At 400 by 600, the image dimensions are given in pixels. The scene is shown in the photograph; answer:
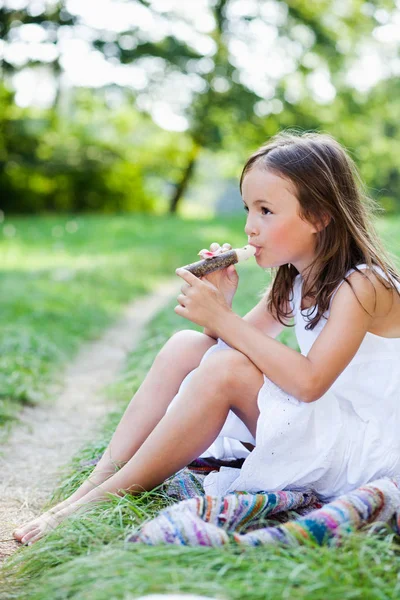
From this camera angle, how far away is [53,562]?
6.13 feet

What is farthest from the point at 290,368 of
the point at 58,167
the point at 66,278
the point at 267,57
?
the point at 267,57

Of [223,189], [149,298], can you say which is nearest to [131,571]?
[149,298]

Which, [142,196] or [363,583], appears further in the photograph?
[142,196]

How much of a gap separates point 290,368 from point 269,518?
0.44m

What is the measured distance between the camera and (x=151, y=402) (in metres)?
2.38

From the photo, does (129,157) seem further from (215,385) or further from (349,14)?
(215,385)

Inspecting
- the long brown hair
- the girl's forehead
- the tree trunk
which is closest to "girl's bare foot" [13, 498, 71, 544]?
the long brown hair

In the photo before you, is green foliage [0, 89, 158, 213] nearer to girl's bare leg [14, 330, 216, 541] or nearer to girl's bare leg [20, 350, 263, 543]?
girl's bare leg [14, 330, 216, 541]

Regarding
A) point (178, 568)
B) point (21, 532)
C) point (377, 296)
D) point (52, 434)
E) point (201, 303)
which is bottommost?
point (52, 434)

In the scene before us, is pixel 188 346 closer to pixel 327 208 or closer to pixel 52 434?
pixel 327 208

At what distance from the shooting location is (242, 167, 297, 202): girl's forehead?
224cm

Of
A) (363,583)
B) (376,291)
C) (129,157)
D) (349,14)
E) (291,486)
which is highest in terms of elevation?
(349,14)

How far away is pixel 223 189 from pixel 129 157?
13.7 m

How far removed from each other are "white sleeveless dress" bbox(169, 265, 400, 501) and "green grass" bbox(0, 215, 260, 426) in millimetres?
1792
